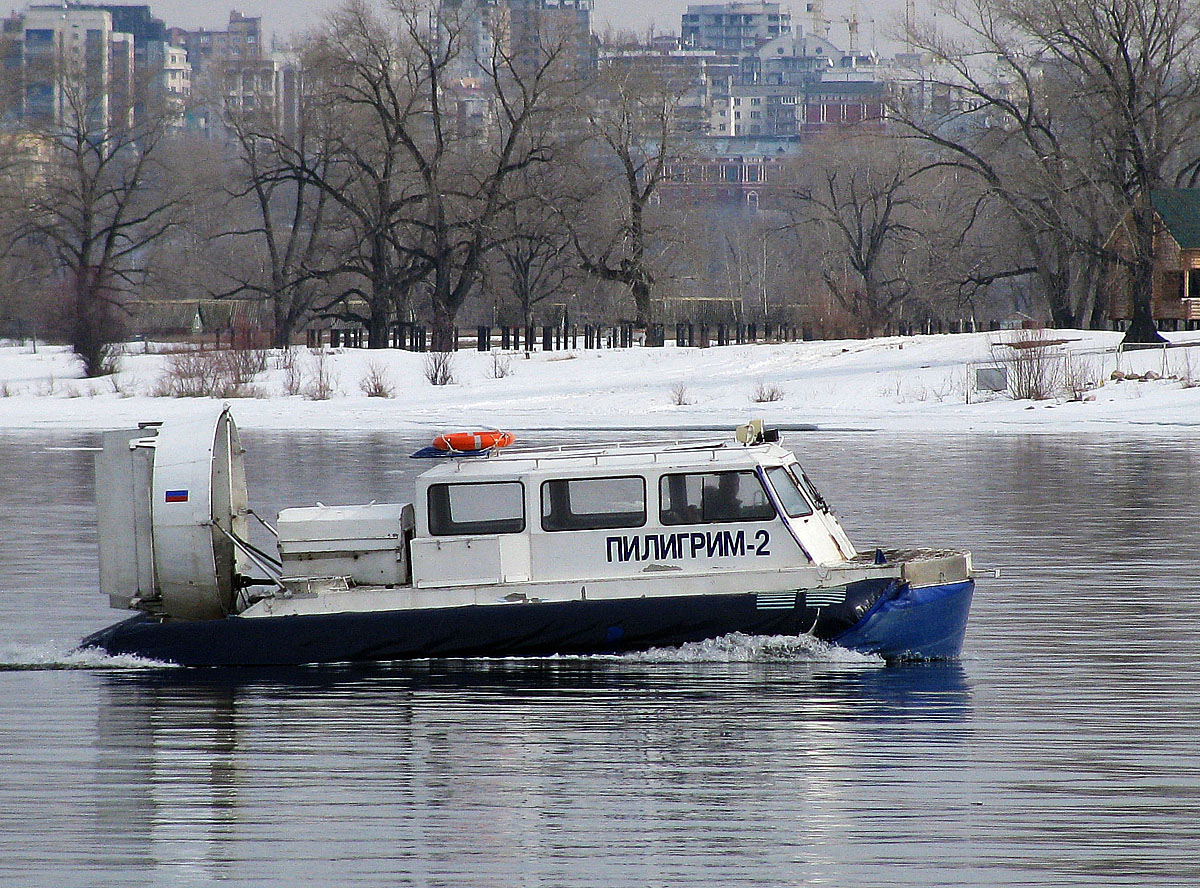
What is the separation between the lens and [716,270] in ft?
470

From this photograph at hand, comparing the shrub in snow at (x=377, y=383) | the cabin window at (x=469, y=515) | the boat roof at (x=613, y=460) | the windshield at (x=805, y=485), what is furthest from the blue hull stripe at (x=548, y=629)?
the shrub in snow at (x=377, y=383)

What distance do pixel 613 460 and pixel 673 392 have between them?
3673cm

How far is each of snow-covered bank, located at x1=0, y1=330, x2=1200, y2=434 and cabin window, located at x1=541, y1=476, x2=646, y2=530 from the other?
27.7 metres

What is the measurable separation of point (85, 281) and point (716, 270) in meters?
84.2

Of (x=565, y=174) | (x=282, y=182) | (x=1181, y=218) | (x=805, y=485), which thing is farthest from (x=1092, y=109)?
(x=805, y=485)

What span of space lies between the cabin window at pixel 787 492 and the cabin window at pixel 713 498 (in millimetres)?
126

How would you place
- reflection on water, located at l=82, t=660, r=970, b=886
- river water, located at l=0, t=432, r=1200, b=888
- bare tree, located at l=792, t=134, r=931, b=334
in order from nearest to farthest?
river water, located at l=0, t=432, r=1200, b=888 → reflection on water, located at l=82, t=660, r=970, b=886 → bare tree, located at l=792, t=134, r=931, b=334

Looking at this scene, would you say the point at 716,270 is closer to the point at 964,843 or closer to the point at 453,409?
the point at 453,409

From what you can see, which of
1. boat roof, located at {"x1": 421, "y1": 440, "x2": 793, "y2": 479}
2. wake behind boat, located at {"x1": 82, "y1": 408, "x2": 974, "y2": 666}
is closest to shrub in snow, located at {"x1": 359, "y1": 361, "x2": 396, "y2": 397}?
wake behind boat, located at {"x1": 82, "y1": 408, "x2": 974, "y2": 666}

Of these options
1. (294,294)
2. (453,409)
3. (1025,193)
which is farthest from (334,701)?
(294,294)

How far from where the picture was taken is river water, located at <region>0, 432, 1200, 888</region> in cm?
875

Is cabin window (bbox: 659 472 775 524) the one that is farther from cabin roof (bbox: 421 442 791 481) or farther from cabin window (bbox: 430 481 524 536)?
cabin window (bbox: 430 481 524 536)

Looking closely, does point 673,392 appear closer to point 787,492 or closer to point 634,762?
point 787,492

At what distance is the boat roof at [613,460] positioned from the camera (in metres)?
13.8
